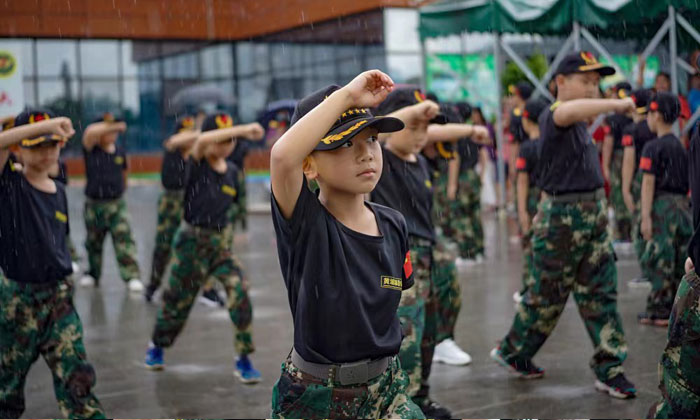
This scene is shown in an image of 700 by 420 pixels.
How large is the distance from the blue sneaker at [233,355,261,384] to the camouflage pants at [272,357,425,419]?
12.0ft

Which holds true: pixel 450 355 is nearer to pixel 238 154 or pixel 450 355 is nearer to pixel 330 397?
pixel 330 397

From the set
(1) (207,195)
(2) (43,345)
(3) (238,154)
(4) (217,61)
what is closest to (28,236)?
(2) (43,345)

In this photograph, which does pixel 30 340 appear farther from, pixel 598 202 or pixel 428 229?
pixel 598 202

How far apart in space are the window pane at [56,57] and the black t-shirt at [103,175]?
74.8 ft

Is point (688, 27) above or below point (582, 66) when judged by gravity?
above

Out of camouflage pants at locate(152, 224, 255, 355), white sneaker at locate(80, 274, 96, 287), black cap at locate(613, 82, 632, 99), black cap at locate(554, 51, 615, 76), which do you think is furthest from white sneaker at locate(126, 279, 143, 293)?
black cap at locate(554, 51, 615, 76)

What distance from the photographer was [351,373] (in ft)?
10.5

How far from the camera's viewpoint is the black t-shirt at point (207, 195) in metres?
7.58

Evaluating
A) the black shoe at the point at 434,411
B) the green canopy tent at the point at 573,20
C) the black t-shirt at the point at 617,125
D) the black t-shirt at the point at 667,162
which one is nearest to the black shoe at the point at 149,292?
the black shoe at the point at 434,411

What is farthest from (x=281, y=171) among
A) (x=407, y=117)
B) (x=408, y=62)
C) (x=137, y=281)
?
(x=408, y=62)

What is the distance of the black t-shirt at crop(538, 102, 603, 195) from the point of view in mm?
6219

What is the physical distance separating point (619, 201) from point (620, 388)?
7.36 meters

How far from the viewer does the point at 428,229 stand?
5.68 meters

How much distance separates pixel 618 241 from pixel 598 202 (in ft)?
24.4
